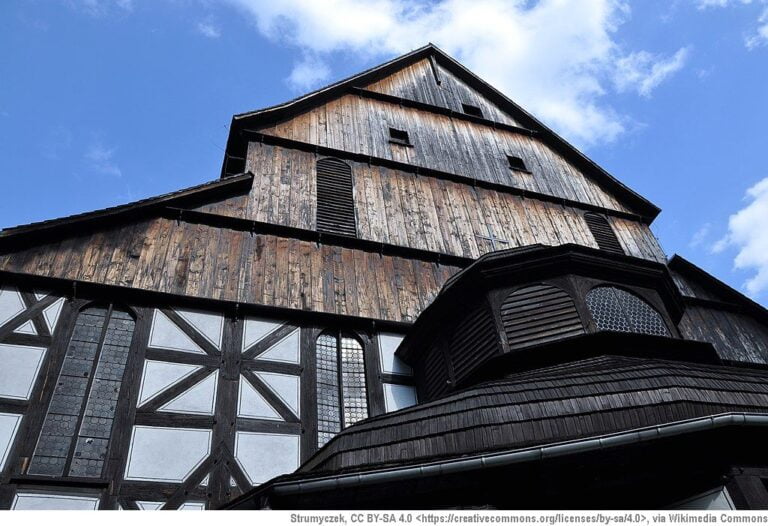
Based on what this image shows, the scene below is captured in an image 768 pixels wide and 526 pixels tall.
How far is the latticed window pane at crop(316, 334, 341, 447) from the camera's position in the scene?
30.0 ft

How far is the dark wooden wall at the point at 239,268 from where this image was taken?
9.80 metres

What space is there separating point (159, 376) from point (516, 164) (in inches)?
439

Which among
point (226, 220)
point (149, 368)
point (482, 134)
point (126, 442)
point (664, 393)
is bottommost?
point (664, 393)

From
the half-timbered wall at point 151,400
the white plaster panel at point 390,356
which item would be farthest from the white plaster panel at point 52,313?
the white plaster panel at point 390,356

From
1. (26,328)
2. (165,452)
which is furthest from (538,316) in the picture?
(26,328)

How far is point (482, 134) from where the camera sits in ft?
56.5

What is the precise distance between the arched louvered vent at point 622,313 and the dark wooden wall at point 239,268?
3225mm

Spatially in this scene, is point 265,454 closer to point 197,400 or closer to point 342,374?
point 197,400

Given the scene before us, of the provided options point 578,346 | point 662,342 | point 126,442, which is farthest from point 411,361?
point 126,442

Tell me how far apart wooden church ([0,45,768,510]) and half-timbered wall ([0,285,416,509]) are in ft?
0.09

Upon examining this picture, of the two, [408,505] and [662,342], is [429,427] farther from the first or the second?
[662,342]

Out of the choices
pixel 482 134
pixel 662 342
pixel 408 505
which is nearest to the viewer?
pixel 408 505

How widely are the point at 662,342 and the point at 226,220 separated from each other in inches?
296

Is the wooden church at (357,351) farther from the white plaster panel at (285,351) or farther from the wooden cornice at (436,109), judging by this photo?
→ the wooden cornice at (436,109)
